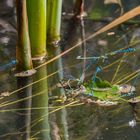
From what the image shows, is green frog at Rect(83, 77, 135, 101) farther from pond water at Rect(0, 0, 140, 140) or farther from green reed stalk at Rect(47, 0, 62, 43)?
green reed stalk at Rect(47, 0, 62, 43)

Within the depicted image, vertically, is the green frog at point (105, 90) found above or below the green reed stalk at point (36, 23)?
below

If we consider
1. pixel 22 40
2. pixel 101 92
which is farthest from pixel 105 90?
pixel 22 40

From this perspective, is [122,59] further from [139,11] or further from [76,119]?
[76,119]

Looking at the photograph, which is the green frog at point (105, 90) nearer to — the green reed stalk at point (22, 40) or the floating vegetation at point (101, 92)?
the floating vegetation at point (101, 92)

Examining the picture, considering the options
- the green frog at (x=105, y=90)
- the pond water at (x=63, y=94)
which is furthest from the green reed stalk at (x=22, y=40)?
the green frog at (x=105, y=90)

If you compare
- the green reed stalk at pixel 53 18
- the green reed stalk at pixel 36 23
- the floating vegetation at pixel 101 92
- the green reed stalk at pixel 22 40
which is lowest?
the floating vegetation at pixel 101 92

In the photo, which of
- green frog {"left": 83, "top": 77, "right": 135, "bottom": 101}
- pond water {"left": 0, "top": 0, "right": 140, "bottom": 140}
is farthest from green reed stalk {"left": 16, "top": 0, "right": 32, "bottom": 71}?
green frog {"left": 83, "top": 77, "right": 135, "bottom": 101}

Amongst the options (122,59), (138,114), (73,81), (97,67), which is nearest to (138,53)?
(122,59)

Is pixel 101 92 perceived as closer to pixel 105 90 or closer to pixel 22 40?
pixel 105 90
